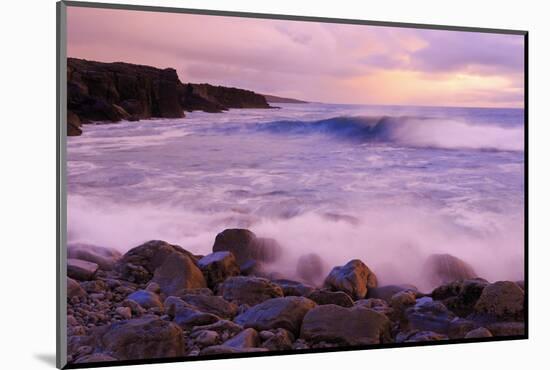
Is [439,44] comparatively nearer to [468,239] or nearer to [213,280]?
[468,239]

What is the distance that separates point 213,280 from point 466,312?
1570 millimetres

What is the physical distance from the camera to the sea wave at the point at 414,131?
5977mm

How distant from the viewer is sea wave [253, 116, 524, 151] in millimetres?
5977

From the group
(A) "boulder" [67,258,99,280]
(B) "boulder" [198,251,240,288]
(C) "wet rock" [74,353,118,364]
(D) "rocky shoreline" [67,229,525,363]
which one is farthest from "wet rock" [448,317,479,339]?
(A) "boulder" [67,258,99,280]

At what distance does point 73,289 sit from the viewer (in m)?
5.36

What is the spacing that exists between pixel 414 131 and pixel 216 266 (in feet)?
4.88

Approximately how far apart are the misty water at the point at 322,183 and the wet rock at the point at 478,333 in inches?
13.7

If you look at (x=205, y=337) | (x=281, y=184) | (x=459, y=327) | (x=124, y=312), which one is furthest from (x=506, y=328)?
(x=124, y=312)

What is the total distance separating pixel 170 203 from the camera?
563 centimetres

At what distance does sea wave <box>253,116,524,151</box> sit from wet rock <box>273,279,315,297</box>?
2.79 feet

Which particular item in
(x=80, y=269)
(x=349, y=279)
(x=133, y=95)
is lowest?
(x=349, y=279)

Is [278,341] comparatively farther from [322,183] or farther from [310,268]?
[322,183]

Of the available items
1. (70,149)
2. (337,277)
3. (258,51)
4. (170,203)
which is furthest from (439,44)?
(70,149)

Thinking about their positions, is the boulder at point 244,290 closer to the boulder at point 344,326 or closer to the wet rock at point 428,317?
the boulder at point 344,326
